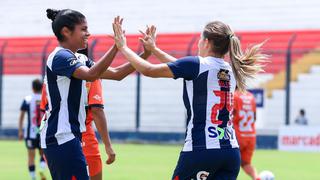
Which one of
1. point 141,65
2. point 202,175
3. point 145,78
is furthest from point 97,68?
point 145,78

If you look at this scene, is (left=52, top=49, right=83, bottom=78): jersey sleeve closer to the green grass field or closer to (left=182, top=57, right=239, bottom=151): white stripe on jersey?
(left=182, top=57, right=239, bottom=151): white stripe on jersey

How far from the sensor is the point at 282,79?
30.3 m

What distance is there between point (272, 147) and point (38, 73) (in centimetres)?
1082

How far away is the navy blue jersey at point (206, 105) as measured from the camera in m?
6.62

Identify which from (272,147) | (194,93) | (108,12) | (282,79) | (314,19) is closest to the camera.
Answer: (194,93)

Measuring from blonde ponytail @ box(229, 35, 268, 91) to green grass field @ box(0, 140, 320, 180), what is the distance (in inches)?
334

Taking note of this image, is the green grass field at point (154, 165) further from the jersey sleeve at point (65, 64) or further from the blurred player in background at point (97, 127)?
the jersey sleeve at point (65, 64)

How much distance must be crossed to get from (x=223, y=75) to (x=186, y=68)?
0.43m

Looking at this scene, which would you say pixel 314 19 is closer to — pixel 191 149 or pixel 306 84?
pixel 306 84

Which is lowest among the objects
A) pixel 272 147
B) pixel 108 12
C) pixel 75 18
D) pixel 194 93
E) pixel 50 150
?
pixel 272 147

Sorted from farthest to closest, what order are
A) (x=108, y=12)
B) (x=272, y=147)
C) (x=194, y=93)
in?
1. (x=108, y=12)
2. (x=272, y=147)
3. (x=194, y=93)

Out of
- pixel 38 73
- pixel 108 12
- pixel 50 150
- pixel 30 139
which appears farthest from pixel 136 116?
pixel 50 150

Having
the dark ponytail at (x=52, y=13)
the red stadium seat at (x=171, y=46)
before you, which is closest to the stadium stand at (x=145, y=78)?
the red stadium seat at (x=171, y=46)

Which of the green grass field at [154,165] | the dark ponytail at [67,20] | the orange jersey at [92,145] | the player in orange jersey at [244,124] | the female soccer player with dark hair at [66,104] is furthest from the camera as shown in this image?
the green grass field at [154,165]
